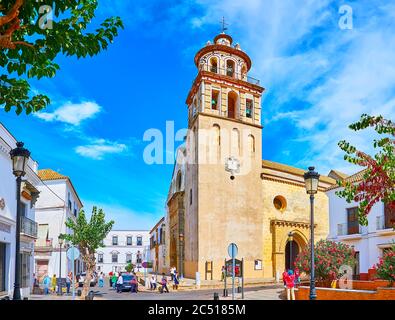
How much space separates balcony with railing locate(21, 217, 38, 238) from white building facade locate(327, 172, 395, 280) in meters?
17.7

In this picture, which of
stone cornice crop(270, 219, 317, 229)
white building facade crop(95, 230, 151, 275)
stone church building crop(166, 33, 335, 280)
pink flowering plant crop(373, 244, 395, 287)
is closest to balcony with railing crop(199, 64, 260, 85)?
stone church building crop(166, 33, 335, 280)

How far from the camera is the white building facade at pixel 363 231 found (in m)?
22.6

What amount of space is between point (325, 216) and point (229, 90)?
1422 cm

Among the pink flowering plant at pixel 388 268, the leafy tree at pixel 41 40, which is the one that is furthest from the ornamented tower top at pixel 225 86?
the leafy tree at pixel 41 40

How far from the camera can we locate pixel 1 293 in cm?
1650

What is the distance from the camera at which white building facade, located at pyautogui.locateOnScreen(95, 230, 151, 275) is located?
71.6 m

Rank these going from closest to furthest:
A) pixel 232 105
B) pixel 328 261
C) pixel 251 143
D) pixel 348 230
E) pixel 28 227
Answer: pixel 328 261
pixel 28 227
pixel 348 230
pixel 251 143
pixel 232 105

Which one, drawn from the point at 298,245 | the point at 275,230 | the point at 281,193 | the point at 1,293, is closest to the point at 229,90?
the point at 281,193

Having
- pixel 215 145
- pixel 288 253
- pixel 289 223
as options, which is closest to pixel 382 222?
pixel 289 223

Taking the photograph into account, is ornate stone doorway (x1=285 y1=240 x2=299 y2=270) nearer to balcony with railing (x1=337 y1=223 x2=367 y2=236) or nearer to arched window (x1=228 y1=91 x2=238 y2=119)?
balcony with railing (x1=337 y1=223 x2=367 y2=236)

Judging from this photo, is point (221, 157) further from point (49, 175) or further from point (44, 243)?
point (44, 243)

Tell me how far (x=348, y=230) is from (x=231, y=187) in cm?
983

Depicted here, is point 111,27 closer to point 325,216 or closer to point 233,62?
point 233,62

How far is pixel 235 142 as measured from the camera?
33.4 meters
